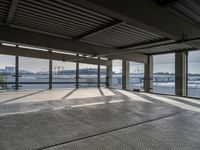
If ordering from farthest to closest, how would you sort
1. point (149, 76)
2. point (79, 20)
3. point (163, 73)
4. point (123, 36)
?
1. point (163, 73)
2. point (149, 76)
3. point (123, 36)
4. point (79, 20)

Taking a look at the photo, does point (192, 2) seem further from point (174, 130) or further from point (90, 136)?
point (90, 136)

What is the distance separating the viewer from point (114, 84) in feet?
48.1

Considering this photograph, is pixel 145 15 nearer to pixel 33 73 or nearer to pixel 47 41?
pixel 47 41

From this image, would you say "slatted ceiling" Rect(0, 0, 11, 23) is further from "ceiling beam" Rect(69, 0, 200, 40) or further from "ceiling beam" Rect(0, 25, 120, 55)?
"ceiling beam" Rect(69, 0, 200, 40)

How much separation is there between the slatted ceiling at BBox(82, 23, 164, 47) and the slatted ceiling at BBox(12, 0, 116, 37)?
620 millimetres

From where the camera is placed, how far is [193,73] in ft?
31.0

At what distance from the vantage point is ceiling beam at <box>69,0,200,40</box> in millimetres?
2631

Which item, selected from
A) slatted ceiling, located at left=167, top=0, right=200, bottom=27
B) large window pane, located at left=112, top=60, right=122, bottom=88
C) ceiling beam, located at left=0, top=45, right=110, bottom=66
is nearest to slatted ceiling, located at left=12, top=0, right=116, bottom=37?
slatted ceiling, located at left=167, top=0, right=200, bottom=27

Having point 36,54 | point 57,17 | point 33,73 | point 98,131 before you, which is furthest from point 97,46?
point 33,73

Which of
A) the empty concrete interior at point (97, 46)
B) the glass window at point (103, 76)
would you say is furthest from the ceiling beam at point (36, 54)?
the glass window at point (103, 76)

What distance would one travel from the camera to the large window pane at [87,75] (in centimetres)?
1348

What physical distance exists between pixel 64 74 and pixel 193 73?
9265 mm

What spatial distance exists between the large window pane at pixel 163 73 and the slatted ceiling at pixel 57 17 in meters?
6.97

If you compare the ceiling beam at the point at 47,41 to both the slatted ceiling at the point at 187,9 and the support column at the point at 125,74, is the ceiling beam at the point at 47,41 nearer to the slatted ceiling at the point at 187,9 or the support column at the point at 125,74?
the slatted ceiling at the point at 187,9
